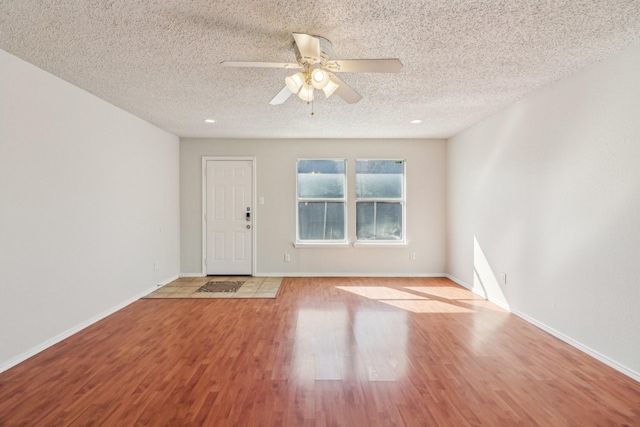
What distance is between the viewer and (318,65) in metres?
2.15

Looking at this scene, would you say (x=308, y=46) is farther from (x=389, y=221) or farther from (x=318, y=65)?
(x=389, y=221)

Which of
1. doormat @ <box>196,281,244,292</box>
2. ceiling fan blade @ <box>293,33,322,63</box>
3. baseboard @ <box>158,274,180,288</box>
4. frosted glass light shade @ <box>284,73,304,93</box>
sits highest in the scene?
ceiling fan blade @ <box>293,33,322,63</box>

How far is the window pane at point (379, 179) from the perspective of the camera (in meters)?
5.49

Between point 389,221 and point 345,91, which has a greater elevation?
point 345,91

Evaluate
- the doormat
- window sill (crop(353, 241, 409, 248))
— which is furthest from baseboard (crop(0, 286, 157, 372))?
window sill (crop(353, 241, 409, 248))

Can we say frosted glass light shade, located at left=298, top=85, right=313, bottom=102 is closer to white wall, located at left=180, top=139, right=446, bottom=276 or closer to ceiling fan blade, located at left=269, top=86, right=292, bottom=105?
ceiling fan blade, located at left=269, top=86, right=292, bottom=105

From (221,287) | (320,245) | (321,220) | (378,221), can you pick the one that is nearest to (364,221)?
(378,221)

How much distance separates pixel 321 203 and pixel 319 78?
3.45 meters

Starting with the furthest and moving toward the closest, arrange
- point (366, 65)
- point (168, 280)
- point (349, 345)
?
point (168, 280) → point (349, 345) → point (366, 65)

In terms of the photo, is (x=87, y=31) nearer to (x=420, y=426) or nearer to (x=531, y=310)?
(x=420, y=426)

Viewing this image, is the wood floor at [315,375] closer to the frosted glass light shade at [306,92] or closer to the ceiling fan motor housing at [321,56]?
the frosted glass light shade at [306,92]

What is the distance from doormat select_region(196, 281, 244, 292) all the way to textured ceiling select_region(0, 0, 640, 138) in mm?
2556

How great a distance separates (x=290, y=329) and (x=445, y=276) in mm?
3400

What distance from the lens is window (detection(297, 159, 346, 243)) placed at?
5492 millimetres
